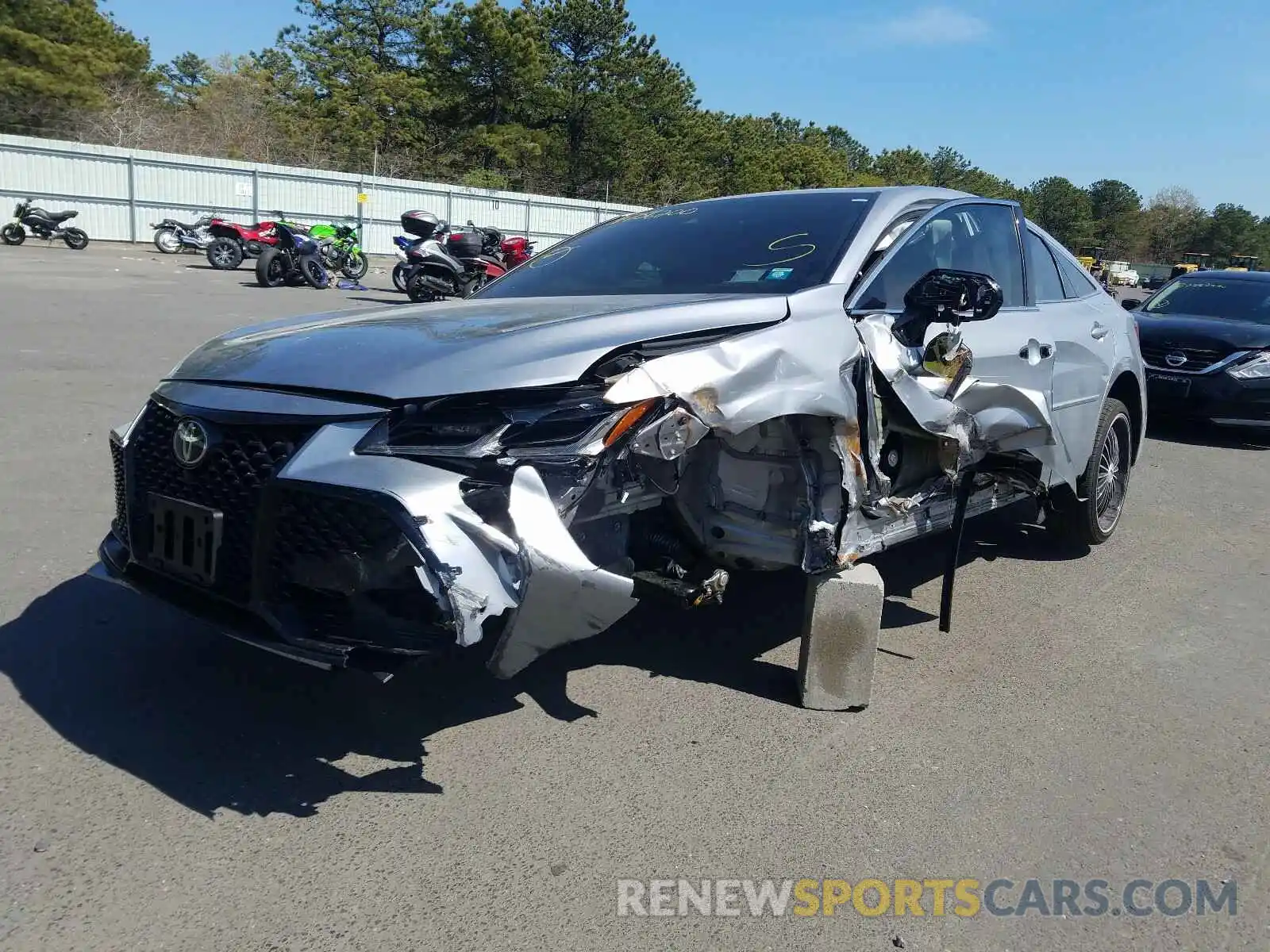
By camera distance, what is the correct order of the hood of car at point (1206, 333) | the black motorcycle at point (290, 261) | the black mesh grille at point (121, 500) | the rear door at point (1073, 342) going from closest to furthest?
1. the black mesh grille at point (121, 500)
2. the rear door at point (1073, 342)
3. the hood of car at point (1206, 333)
4. the black motorcycle at point (290, 261)

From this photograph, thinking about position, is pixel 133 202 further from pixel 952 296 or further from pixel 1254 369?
pixel 952 296

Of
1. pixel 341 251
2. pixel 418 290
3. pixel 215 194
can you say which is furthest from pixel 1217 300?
pixel 215 194

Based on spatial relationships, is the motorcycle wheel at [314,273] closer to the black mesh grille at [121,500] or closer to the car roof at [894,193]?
the car roof at [894,193]

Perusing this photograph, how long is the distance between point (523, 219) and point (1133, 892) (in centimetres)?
3461

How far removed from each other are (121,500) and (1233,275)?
1143 centimetres

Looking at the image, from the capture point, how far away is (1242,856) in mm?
2801

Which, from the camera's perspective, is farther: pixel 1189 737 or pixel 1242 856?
pixel 1189 737

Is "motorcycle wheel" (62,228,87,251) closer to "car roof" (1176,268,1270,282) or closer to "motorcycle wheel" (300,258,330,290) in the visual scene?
"motorcycle wheel" (300,258,330,290)

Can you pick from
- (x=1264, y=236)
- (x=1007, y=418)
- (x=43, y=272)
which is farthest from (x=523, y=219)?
(x=1264, y=236)

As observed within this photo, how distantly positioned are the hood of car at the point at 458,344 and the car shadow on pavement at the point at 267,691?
1054mm

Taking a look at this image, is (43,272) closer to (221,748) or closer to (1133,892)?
(221,748)

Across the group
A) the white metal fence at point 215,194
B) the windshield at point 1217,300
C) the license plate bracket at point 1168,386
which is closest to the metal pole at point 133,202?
the white metal fence at point 215,194

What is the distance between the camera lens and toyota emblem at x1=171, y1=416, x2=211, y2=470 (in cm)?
288

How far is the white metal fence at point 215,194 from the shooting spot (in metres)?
27.0
